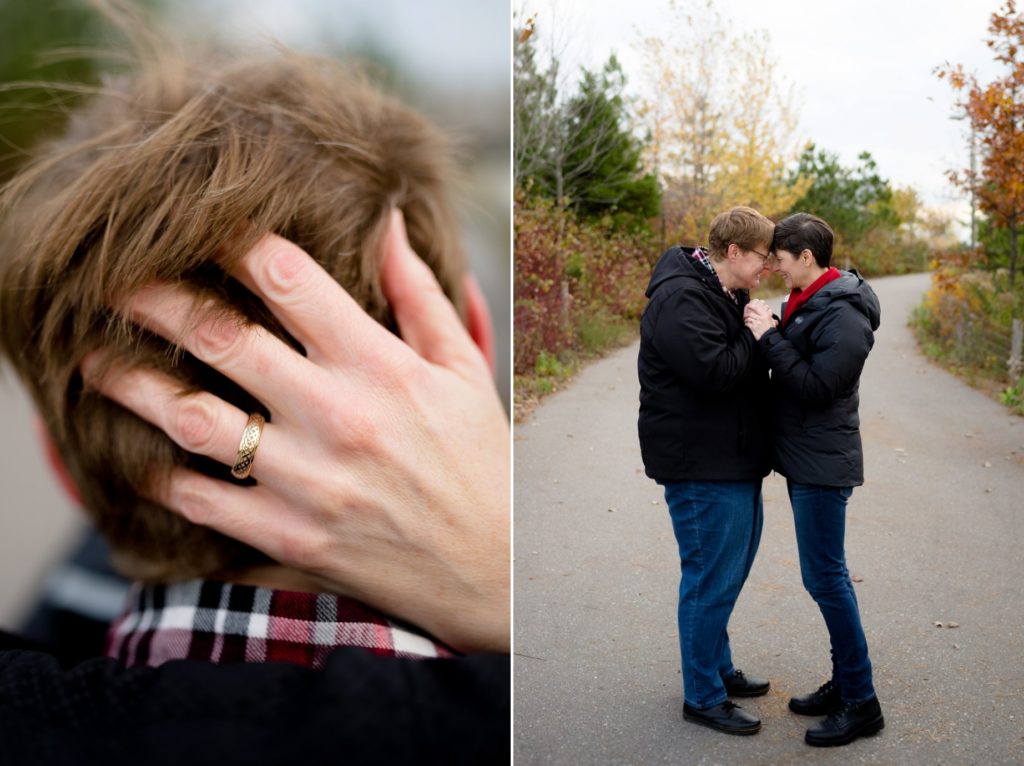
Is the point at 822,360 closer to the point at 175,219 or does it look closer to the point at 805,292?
the point at 805,292

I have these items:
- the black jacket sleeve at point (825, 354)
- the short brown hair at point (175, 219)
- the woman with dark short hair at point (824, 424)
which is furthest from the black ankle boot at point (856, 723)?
the short brown hair at point (175, 219)

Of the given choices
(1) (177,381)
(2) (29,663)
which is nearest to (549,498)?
(1) (177,381)

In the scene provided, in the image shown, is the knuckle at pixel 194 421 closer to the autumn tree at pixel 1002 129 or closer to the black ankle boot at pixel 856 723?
the black ankle boot at pixel 856 723

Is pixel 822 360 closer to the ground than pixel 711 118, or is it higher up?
closer to the ground

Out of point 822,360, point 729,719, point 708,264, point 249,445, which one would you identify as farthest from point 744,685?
point 249,445

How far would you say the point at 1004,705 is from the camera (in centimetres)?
150

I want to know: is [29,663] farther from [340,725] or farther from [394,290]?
[394,290]

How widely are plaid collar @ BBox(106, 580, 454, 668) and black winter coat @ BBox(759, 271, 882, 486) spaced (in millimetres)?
679

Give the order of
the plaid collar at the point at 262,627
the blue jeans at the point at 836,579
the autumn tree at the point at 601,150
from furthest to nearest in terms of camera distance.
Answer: the autumn tree at the point at 601,150
the blue jeans at the point at 836,579
the plaid collar at the point at 262,627

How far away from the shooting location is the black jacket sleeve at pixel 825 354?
4.62 ft

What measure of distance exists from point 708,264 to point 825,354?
0.23 m

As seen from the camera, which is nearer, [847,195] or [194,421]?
[194,421]

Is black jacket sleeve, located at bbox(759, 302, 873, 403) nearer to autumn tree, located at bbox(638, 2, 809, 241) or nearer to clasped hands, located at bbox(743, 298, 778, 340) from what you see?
clasped hands, located at bbox(743, 298, 778, 340)

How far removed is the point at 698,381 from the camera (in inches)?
57.9
